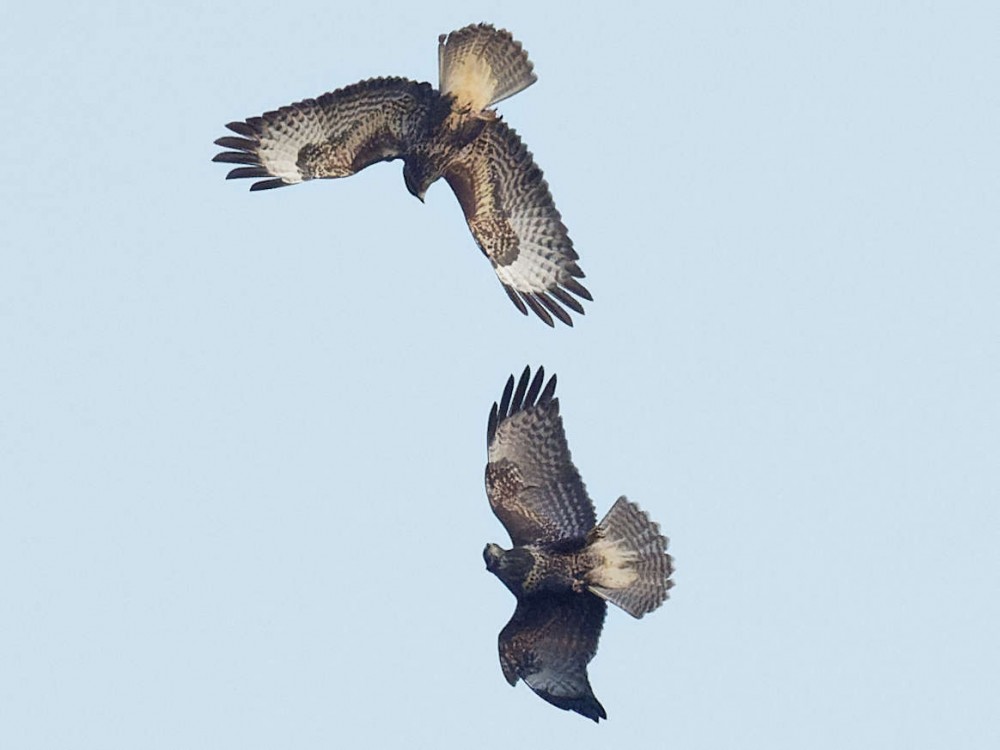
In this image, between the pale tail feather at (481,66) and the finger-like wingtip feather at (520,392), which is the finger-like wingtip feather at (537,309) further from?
the pale tail feather at (481,66)

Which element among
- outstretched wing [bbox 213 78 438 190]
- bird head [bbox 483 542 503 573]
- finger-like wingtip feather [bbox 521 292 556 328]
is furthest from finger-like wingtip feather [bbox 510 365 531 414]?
outstretched wing [bbox 213 78 438 190]

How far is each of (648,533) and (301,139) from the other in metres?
2.88

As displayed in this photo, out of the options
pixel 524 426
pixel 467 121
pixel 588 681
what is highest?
pixel 467 121

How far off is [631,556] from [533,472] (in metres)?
0.81

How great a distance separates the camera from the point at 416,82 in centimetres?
1833

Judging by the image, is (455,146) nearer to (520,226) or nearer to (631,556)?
(520,226)

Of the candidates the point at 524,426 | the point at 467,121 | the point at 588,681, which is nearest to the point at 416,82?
the point at 467,121

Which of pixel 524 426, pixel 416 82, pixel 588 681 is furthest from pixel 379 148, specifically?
pixel 588 681

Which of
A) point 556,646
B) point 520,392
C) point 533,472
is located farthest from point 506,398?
point 556,646

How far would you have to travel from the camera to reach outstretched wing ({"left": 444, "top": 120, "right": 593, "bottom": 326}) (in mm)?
18578

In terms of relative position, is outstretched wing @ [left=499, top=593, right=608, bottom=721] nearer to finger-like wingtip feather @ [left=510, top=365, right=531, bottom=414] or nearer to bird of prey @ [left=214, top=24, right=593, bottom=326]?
finger-like wingtip feather @ [left=510, top=365, right=531, bottom=414]

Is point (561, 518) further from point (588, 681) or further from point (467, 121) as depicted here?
point (467, 121)

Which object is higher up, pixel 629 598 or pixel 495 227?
pixel 495 227

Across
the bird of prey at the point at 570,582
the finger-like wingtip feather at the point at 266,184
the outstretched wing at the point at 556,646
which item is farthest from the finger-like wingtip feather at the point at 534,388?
the finger-like wingtip feather at the point at 266,184
